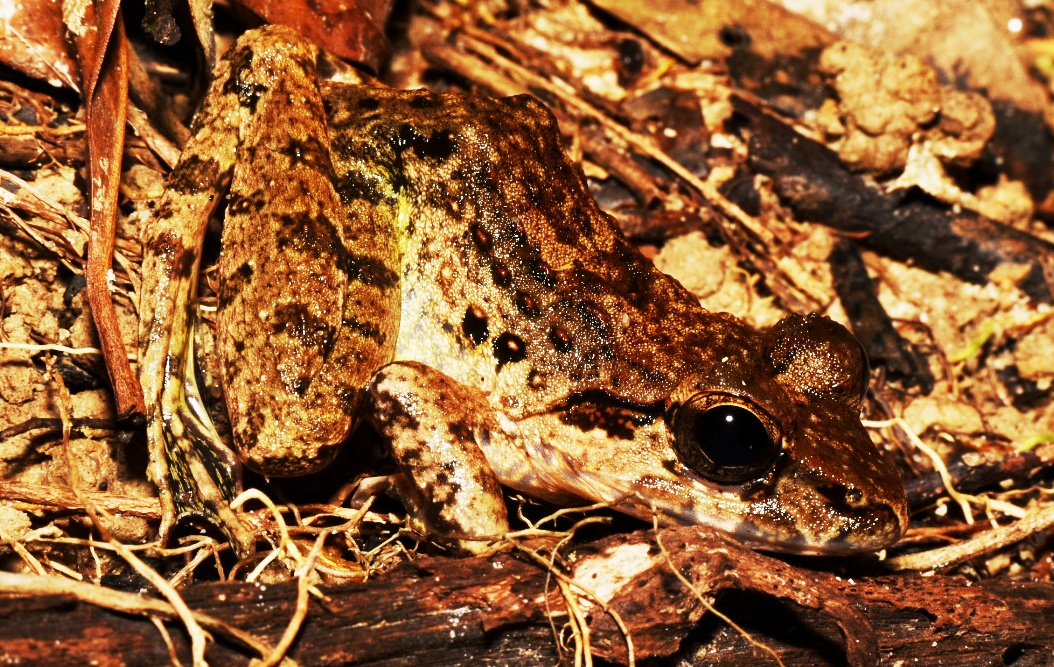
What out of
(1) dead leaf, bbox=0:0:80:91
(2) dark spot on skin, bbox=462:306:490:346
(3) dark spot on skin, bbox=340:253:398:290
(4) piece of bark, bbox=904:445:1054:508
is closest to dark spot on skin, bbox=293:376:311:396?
(3) dark spot on skin, bbox=340:253:398:290

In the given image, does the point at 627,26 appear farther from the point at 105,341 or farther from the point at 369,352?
the point at 105,341

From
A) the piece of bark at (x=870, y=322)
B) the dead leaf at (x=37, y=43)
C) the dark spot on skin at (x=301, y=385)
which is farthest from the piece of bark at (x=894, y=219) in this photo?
the dead leaf at (x=37, y=43)

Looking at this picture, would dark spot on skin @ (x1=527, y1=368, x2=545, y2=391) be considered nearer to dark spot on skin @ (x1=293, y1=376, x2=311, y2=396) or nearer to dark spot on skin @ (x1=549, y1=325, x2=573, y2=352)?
dark spot on skin @ (x1=549, y1=325, x2=573, y2=352)

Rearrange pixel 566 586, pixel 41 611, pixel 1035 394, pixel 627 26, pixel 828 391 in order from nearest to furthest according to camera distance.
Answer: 1. pixel 41 611
2. pixel 566 586
3. pixel 828 391
4. pixel 1035 394
5. pixel 627 26

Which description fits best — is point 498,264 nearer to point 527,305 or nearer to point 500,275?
point 500,275

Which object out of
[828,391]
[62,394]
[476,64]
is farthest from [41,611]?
[476,64]

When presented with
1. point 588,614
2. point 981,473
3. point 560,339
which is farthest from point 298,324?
point 981,473
